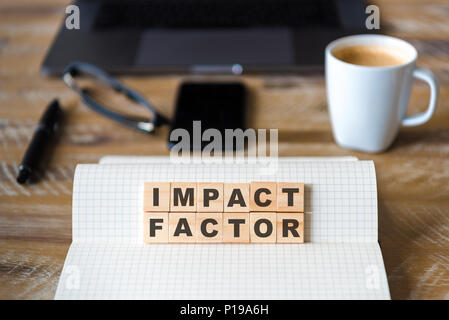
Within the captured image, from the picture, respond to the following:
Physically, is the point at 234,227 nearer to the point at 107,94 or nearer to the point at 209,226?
the point at 209,226

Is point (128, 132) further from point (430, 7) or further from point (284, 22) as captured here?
point (430, 7)

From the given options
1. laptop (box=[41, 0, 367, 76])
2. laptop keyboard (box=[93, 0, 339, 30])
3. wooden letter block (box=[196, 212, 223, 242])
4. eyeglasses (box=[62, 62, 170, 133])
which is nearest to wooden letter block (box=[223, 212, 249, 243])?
wooden letter block (box=[196, 212, 223, 242])

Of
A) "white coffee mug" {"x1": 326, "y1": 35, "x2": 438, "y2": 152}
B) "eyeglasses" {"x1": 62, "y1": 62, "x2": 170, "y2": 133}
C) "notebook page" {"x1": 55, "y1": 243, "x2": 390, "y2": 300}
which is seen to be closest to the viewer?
"notebook page" {"x1": 55, "y1": 243, "x2": 390, "y2": 300}

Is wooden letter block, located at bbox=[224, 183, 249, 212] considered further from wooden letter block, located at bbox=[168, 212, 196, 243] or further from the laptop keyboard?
the laptop keyboard

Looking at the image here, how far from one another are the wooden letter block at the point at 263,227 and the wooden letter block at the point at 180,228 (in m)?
0.05

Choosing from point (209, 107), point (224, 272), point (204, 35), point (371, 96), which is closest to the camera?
point (224, 272)

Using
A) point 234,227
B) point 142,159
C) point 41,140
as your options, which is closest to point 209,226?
point 234,227

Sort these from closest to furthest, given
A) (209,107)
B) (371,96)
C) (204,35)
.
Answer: (371,96) → (209,107) → (204,35)

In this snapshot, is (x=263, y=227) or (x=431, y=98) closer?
(x=263, y=227)

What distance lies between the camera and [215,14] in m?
0.90

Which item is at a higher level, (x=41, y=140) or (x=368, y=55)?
(x=368, y=55)

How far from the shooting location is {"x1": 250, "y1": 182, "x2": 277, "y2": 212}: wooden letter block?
0.47 metres

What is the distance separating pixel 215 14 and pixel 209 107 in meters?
0.30

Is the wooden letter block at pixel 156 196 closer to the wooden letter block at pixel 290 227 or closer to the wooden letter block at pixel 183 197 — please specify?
the wooden letter block at pixel 183 197
